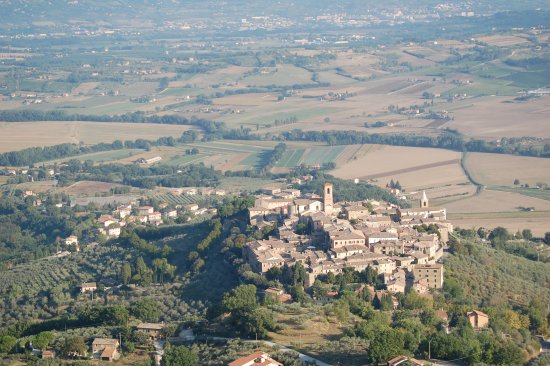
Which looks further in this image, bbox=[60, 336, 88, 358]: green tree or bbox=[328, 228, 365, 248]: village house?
bbox=[328, 228, 365, 248]: village house

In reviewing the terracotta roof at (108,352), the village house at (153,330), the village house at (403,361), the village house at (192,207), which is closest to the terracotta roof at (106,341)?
the terracotta roof at (108,352)

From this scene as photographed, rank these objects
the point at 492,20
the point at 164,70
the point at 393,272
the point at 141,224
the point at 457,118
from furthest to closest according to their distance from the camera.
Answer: the point at 492,20 < the point at 164,70 < the point at 457,118 < the point at 141,224 < the point at 393,272

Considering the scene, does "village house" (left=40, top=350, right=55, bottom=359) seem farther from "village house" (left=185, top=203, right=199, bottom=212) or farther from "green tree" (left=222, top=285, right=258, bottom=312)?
"village house" (left=185, top=203, right=199, bottom=212)

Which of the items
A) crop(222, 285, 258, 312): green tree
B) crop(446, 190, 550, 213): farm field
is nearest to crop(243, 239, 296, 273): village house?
crop(222, 285, 258, 312): green tree

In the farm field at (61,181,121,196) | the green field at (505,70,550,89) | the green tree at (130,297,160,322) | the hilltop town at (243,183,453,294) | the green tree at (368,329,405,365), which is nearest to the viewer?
the green tree at (368,329,405,365)

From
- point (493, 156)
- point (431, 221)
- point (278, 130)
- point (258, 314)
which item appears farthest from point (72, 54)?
point (258, 314)

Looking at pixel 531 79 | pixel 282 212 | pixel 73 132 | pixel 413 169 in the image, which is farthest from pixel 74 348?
pixel 531 79

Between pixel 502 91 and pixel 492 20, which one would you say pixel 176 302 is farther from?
pixel 492 20
